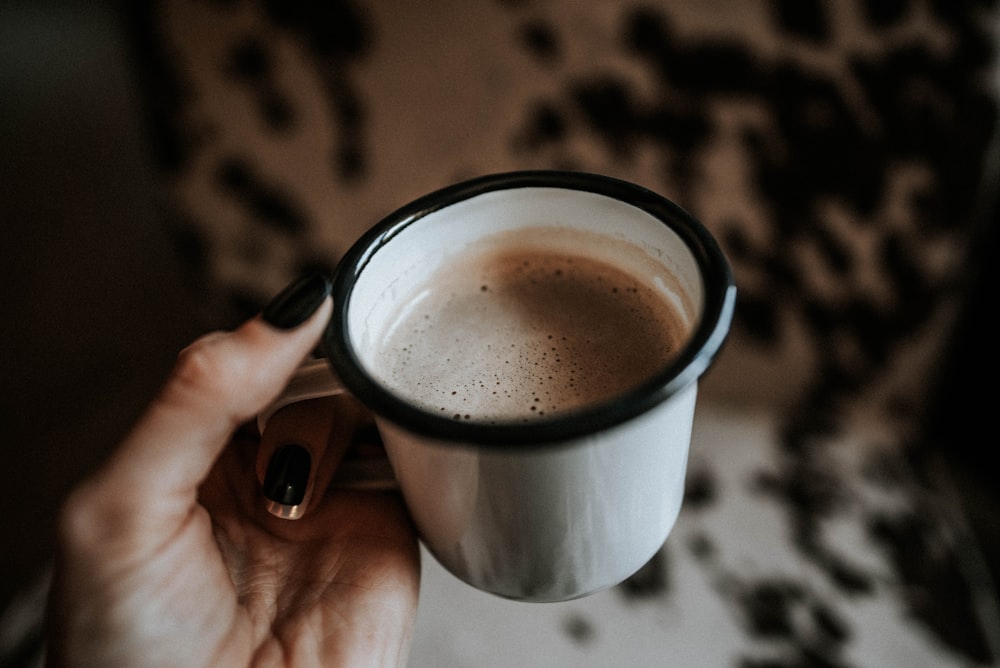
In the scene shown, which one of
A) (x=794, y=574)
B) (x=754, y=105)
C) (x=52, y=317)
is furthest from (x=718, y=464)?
(x=52, y=317)

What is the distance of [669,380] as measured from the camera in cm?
35

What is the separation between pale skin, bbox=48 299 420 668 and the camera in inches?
16.5

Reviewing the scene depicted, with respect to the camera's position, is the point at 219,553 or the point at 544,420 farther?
the point at 219,553

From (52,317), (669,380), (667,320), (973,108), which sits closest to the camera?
(669,380)

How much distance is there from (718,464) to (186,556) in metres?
0.64

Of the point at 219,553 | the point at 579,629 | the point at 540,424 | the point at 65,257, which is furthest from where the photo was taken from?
the point at 65,257

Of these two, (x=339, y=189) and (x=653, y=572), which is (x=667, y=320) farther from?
(x=339, y=189)

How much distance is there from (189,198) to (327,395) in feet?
1.85

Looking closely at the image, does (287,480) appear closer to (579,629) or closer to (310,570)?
(310,570)

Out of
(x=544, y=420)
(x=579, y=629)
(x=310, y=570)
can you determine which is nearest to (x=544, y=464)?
(x=544, y=420)

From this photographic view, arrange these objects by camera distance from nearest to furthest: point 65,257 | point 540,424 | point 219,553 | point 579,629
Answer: point 540,424 < point 219,553 < point 579,629 < point 65,257

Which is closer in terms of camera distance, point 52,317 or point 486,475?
point 486,475

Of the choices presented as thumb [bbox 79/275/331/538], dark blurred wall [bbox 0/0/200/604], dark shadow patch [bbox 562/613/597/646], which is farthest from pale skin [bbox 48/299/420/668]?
dark blurred wall [bbox 0/0/200/604]

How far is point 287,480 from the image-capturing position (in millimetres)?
539
